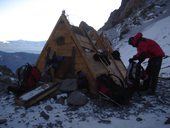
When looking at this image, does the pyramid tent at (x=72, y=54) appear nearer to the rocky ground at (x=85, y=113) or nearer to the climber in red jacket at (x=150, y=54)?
the rocky ground at (x=85, y=113)

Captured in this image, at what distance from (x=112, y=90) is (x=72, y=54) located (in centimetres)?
244

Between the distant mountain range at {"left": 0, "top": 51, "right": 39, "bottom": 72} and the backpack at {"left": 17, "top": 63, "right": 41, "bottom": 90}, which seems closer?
the backpack at {"left": 17, "top": 63, "right": 41, "bottom": 90}

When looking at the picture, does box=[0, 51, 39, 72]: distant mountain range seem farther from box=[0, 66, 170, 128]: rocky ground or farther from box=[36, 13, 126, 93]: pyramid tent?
box=[0, 66, 170, 128]: rocky ground

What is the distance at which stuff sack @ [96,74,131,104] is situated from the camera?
6.90 metres

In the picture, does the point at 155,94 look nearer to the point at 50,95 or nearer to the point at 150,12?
the point at 50,95

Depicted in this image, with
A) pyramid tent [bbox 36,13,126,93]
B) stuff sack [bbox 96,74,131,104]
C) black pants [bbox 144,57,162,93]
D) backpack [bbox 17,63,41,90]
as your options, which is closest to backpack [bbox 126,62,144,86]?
black pants [bbox 144,57,162,93]

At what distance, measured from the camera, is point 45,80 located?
9281mm

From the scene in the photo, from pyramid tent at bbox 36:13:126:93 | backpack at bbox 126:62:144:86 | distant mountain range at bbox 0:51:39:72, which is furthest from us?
distant mountain range at bbox 0:51:39:72

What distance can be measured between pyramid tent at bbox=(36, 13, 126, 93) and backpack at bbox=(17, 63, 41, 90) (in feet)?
3.26

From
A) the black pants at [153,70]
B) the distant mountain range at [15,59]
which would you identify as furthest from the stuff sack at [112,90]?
the distant mountain range at [15,59]

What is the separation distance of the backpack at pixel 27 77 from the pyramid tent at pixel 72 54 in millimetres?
995

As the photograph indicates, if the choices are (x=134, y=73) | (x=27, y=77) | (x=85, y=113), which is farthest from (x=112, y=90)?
(x=27, y=77)

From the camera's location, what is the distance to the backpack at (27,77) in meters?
8.16

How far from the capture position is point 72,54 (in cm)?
880
